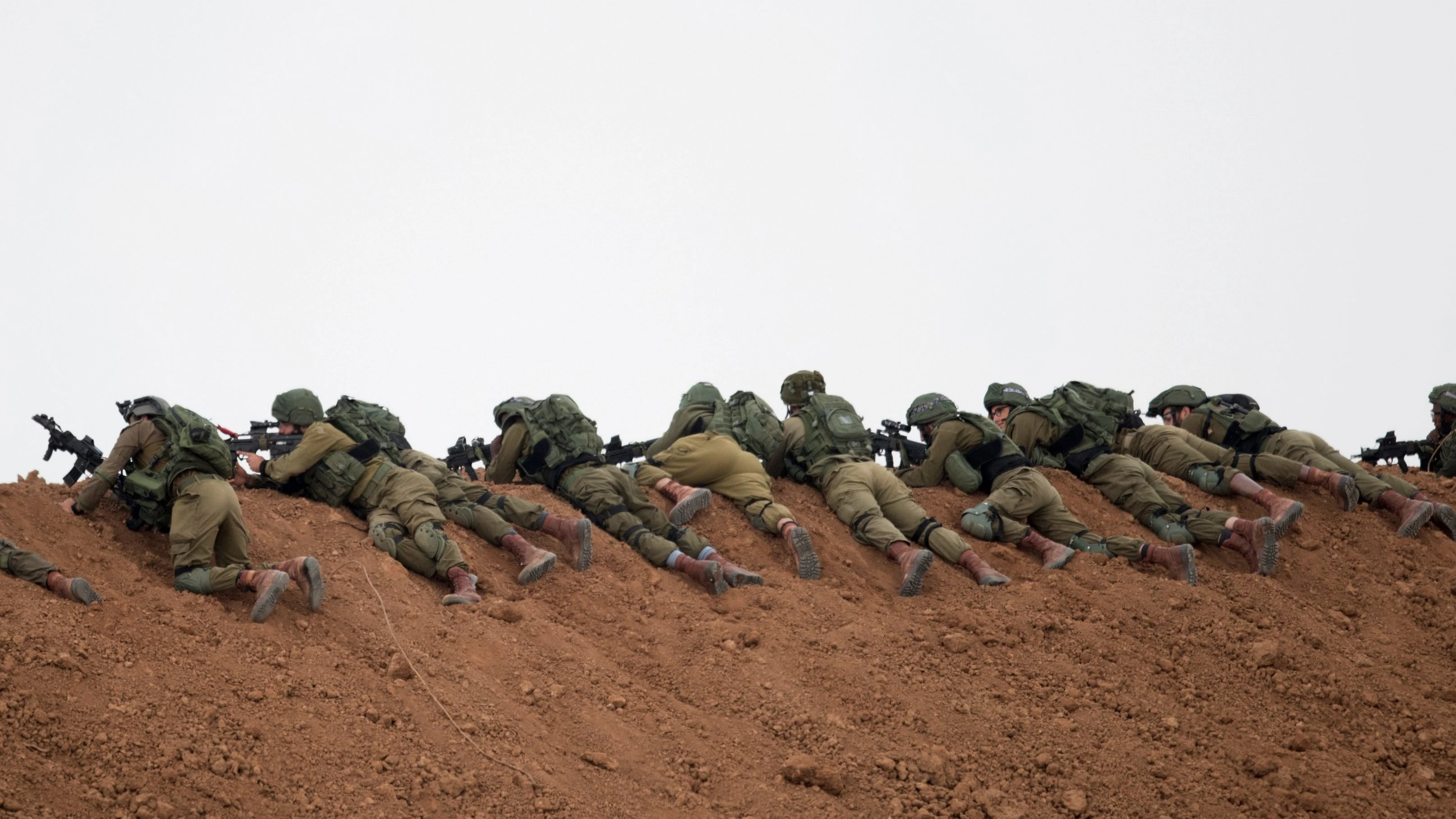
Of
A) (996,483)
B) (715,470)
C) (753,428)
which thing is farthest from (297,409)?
(996,483)

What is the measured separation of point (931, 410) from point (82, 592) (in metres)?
7.87

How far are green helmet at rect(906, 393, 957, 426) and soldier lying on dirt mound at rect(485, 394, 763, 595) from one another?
307 centimetres

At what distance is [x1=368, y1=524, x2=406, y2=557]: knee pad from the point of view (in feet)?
30.7

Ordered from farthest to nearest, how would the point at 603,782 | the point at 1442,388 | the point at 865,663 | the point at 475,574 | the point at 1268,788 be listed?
1. the point at 1442,388
2. the point at 475,574
3. the point at 865,663
4. the point at 1268,788
5. the point at 603,782

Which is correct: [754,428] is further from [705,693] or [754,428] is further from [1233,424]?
[1233,424]

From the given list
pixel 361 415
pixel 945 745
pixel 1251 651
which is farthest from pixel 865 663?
pixel 361 415

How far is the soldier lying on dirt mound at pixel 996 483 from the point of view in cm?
1120

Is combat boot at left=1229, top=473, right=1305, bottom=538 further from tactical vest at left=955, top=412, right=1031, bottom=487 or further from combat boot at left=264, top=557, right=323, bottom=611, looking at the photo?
combat boot at left=264, top=557, right=323, bottom=611

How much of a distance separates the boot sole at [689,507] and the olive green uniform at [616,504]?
65 mm

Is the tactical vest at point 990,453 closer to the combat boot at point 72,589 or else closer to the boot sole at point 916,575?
the boot sole at point 916,575

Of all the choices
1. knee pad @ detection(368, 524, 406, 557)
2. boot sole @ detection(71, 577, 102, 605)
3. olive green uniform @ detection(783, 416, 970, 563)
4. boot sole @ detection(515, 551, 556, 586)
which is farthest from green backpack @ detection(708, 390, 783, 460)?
A: boot sole @ detection(71, 577, 102, 605)

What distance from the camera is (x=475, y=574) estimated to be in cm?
929

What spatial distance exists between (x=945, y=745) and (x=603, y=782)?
7.32ft

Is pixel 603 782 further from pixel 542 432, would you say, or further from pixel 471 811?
pixel 542 432
